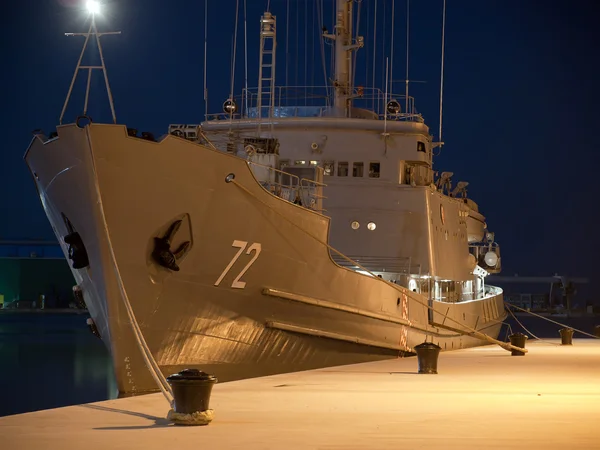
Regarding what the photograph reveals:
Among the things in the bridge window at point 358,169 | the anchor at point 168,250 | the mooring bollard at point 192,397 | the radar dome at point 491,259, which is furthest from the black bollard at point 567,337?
the mooring bollard at point 192,397

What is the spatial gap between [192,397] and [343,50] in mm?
15351

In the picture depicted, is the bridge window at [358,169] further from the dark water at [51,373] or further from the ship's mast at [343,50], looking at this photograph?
the dark water at [51,373]

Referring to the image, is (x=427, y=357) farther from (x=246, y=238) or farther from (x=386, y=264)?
(x=386, y=264)

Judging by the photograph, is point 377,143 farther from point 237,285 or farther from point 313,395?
point 313,395

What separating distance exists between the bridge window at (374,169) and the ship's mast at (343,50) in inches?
84.5

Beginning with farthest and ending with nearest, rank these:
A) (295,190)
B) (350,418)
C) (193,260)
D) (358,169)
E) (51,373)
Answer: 1. (51,373)
2. (358,169)
3. (295,190)
4. (193,260)
5. (350,418)

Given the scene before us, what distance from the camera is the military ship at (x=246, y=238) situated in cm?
1201

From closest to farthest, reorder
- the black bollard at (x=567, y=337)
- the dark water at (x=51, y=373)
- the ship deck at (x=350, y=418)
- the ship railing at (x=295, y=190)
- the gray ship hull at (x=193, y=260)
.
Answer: the ship deck at (x=350, y=418) → the gray ship hull at (x=193, y=260) → the ship railing at (x=295, y=190) → the dark water at (x=51, y=373) → the black bollard at (x=567, y=337)

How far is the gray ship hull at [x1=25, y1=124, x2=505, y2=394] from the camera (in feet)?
39.1

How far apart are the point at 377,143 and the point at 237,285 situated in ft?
23.8

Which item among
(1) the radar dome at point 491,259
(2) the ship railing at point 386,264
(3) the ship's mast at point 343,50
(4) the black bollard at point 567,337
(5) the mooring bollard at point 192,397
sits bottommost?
(4) the black bollard at point 567,337

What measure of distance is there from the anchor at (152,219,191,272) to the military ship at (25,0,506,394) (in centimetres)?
2

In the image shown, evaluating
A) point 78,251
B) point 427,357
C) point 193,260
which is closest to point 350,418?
point 427,357

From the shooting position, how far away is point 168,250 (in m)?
12.2
